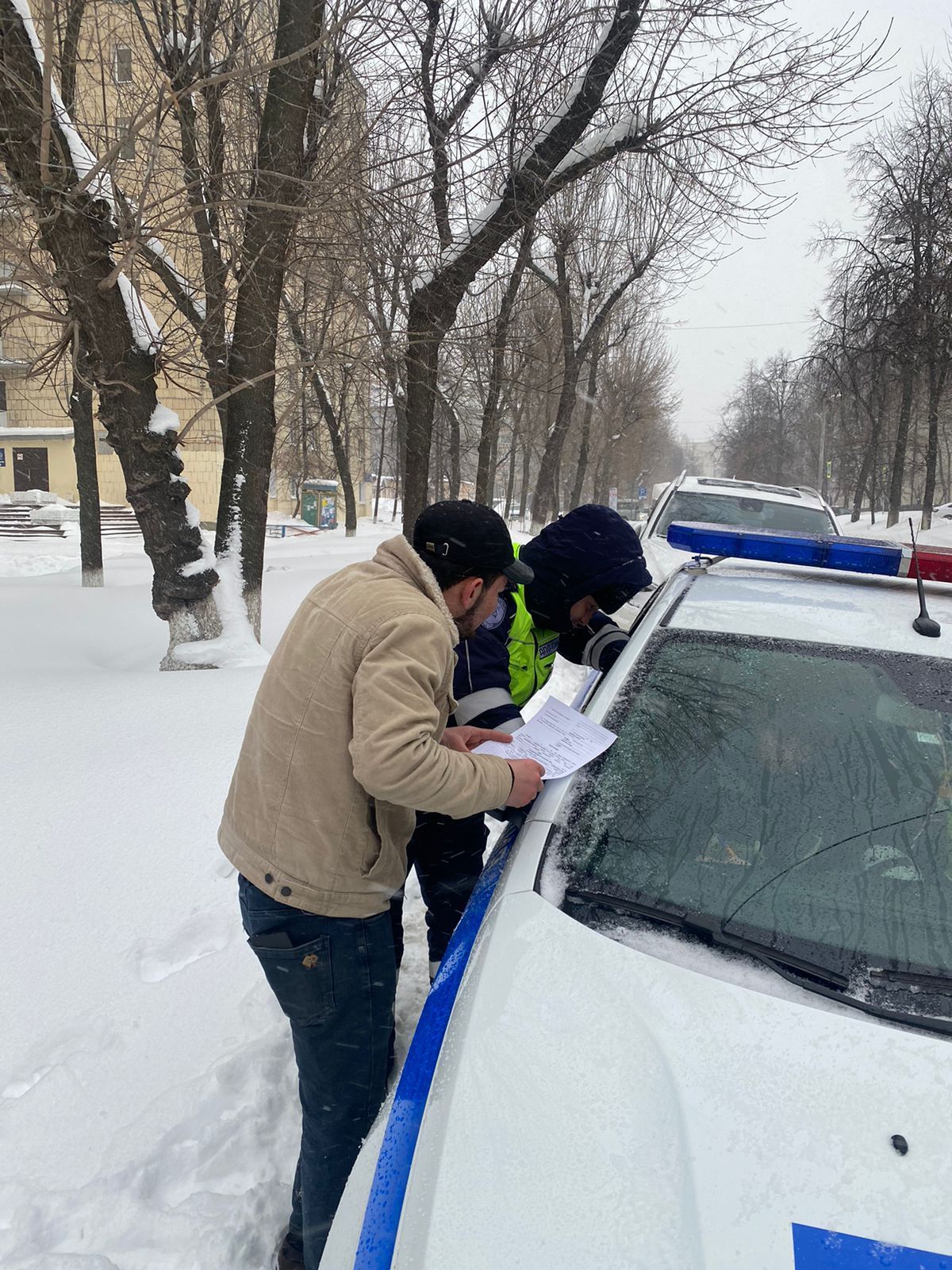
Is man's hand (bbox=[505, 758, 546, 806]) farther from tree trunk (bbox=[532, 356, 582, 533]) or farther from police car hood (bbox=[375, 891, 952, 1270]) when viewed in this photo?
tree trunk (bbox=[532, 356, 582, 533])

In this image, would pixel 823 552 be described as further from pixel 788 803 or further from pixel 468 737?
pixel 468 737

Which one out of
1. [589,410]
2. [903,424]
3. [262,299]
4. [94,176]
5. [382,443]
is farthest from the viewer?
[382,443]

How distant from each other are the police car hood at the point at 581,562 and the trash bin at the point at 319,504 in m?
32.5

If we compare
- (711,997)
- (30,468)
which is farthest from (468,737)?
A: (30,468)

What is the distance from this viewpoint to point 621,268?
19250 millimetres

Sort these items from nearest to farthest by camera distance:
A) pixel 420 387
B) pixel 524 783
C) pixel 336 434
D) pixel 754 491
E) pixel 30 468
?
pixel 524 783 < pixel 754 491 < pixel 420 387 < pixel 336 434 < pixel 30 468

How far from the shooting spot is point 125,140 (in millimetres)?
4984

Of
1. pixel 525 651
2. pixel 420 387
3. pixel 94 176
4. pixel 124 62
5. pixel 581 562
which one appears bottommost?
pixel 525 651

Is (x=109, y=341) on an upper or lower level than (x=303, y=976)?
upper

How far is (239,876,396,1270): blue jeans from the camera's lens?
67.7 inches

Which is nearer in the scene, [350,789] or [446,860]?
[350,789]

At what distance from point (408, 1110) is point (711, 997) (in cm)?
51

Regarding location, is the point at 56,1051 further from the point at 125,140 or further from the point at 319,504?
the point at 319,504

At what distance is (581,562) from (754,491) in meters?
5.79
